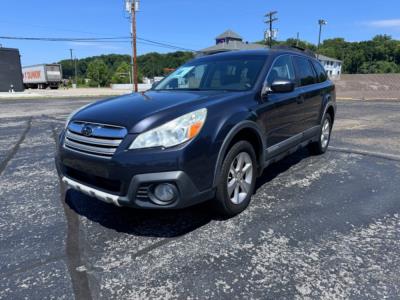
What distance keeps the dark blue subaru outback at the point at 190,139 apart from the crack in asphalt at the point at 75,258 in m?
0.45

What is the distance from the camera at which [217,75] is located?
4129 millimetres

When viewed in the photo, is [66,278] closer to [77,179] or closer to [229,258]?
[77,179]

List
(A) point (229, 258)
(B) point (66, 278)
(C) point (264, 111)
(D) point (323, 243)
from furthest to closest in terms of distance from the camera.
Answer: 1. (C) point (264, 111)
2. (D) point (323, 243)
3. (A) point (229, 258)
4. (B) point (66, 278)

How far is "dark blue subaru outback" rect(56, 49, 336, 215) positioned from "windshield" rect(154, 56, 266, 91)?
0.01 metres

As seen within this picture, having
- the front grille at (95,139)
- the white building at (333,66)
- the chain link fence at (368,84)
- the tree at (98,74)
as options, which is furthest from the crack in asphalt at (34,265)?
the white building at (333,66)

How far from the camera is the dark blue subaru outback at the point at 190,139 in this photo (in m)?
2.69

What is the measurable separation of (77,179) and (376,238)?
2.88 metres

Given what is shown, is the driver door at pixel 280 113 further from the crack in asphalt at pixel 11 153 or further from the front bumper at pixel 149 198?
the crack in asphalt at pixel 11 153

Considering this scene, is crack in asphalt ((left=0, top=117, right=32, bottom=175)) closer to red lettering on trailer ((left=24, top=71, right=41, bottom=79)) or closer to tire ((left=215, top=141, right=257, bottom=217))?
tire ((left=215, top=141, right=257, bottom=217))

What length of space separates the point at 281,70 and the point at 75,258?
3.27 m

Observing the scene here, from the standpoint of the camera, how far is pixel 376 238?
2988mm

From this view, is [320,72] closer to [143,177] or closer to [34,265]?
[143,177]

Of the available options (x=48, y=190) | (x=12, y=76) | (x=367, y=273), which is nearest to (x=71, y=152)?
(x=48, y=190)

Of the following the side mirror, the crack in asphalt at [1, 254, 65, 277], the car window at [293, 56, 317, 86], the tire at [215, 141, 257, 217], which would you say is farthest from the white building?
the crack in asphalt at [1, 254, 65, 277]
